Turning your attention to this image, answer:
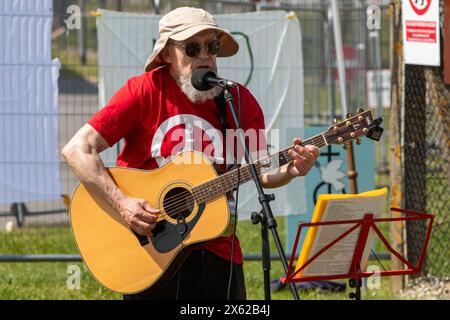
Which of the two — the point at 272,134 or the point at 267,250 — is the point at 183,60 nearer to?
the point at 267,250

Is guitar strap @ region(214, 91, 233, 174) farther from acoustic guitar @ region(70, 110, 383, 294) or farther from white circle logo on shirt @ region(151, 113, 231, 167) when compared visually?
acoustic guitar @ region(70, 110, 383, 294)

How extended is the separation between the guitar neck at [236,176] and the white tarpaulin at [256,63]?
2.68 metres

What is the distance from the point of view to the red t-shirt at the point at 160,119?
4.76m

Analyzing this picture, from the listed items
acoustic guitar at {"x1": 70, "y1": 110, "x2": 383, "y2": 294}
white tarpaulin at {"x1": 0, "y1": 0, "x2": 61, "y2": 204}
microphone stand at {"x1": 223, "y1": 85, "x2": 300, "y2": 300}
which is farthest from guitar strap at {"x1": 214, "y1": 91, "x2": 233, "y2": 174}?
white tarpaulin at {"x1": 0, "y1": 0, "x2": 61, "y2": 204}

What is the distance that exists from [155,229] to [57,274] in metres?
3.23

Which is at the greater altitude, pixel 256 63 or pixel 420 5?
pixel 420 5

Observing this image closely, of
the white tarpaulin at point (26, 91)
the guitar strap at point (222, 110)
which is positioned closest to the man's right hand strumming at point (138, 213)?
the guitar strap at point (222, 110)

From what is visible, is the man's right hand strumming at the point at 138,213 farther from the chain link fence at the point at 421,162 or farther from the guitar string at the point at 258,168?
the chain link fence at the point at 421,162

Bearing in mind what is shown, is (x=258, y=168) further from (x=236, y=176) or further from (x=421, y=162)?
(x=421, y=162)

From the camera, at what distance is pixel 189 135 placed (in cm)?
478

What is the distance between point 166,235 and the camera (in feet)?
15.8

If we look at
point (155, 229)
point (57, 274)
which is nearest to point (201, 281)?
point (155, 229)

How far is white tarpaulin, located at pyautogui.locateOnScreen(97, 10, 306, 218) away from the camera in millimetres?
7465

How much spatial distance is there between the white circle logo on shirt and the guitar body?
0.19 feet
